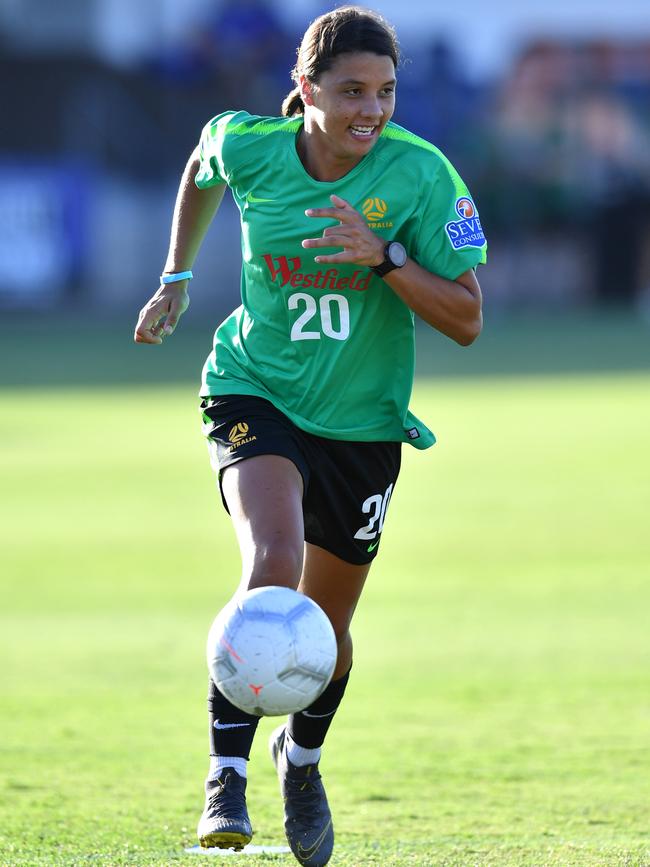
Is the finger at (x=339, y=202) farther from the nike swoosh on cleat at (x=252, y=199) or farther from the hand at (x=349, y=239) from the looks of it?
the nike swoosh on cleat at (x=252, y=199)

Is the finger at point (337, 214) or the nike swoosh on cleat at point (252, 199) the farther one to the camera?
the nike swoosh on cleat at point (252, 199)

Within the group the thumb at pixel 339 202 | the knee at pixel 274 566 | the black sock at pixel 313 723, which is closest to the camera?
the knee at pixel 274 566

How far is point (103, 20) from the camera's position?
164 ft

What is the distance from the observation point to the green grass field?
533cm

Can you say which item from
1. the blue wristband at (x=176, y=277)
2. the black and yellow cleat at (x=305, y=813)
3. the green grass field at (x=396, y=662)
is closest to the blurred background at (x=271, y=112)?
the green grass field at (x=396, y=662)

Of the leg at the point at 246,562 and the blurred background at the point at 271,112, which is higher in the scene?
the leg at the point at 246,562

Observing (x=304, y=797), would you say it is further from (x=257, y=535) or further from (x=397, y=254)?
(x=397, y=254)

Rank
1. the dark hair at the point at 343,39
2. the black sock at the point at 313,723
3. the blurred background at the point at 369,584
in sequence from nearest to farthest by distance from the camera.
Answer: the dark hair at the point at 343,39
the black sock at the point at 313,723
the blurred background at the point at 369,584

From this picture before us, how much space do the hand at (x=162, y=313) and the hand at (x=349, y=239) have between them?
0.84 metres

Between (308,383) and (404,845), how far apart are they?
1523 millimetres

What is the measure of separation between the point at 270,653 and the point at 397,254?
1318 mm

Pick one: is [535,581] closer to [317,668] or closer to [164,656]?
[164,656]

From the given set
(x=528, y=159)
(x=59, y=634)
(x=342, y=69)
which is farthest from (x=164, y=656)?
(x=528, y=159)

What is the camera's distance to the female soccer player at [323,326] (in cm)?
492
